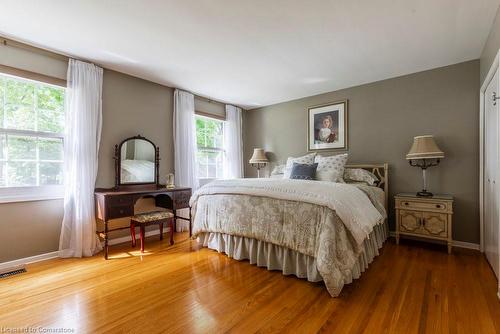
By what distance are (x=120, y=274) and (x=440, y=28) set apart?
3.88m

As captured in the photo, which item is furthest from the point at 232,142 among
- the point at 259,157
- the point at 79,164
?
the point at 79,164

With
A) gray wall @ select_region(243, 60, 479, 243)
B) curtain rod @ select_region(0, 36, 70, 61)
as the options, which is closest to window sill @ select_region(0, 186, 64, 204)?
curtain rod @ select_region(0, 36, 70, 61)

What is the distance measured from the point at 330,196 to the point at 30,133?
3.20 metres

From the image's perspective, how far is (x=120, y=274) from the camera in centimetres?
233

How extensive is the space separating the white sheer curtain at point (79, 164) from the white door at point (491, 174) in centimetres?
413

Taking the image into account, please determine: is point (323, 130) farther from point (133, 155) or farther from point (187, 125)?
point (133, 155)

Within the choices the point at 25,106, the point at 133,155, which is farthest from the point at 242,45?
the point at 25,106

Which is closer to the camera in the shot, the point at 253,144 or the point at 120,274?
the point at 120,274

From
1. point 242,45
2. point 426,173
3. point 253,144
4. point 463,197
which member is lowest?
point 463,197

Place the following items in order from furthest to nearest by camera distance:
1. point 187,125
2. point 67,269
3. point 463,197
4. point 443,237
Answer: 1. point 187,125
2. point 463,197
3. point 443,237
4. point 67,269

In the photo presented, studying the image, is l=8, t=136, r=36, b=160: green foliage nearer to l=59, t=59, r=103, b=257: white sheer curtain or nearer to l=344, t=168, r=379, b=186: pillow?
l=59, t=59, r=103, b=257: white sheer curtain

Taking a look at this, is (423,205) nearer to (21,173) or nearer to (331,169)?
(331,169)

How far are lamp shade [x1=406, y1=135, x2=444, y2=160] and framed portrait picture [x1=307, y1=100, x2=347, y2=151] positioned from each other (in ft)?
3.62

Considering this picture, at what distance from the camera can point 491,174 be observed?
2.37 metres
